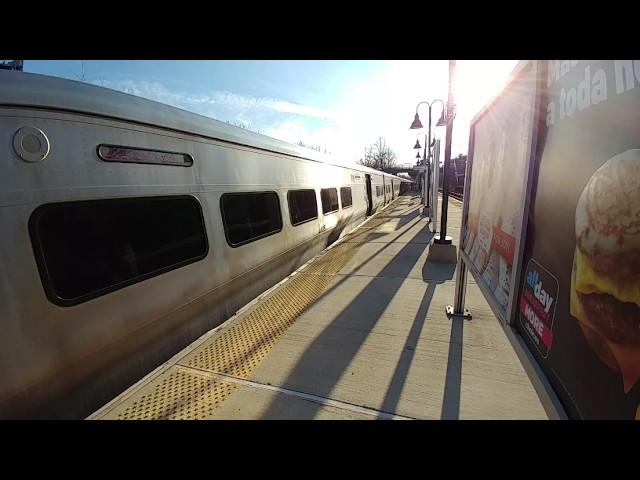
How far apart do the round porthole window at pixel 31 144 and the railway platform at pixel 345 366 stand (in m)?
1.92

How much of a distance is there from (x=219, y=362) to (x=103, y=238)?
1.50 metres

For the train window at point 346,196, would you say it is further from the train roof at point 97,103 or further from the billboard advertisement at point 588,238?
the billboard advertisement at point 588,238

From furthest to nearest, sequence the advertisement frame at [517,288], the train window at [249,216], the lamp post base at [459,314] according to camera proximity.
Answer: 1. the train window at [249,216]
2. the lamp post base at [459,314]
3. the advertisement frame at [517,288]

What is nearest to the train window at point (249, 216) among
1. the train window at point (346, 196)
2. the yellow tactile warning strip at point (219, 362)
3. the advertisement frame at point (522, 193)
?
the yellow tactile warning strip at point (219, 362)

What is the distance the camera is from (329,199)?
7508mm

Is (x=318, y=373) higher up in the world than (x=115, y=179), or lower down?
lower down

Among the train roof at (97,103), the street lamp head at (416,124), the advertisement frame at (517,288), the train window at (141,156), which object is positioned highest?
the street lamp head at (416,124)

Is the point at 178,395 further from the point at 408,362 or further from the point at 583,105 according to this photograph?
the point at 583,105

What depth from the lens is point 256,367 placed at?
261 cm

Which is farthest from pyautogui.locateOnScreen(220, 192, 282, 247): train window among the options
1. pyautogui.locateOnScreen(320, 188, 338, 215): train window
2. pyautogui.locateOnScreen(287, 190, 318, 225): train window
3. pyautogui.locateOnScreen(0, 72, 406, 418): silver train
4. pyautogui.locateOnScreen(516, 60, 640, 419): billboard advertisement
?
pyautogui.locateOnScreen(516, 60, 640, 419): billboard advertisement

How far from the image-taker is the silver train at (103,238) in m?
1.79

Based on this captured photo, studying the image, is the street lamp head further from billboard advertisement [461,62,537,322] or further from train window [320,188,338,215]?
billboard advertisement [461,62,537,322]
